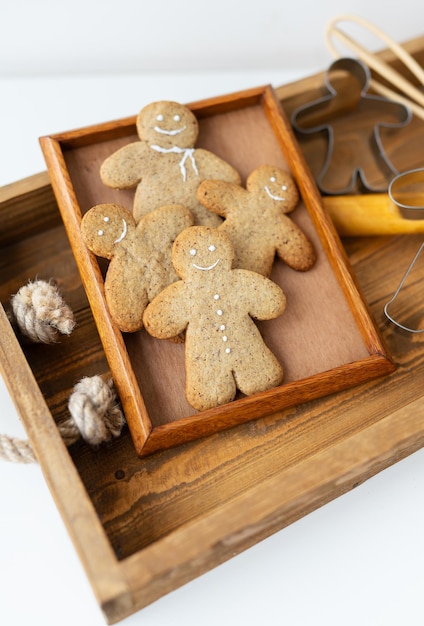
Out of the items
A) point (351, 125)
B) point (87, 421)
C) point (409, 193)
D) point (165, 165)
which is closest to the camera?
point (87, 421)

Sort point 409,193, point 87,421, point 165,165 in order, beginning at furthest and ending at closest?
point 409,193 → point 165,165 → point 87,421

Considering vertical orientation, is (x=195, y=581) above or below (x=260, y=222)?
below

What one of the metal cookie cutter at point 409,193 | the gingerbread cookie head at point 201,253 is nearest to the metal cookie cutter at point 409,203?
the metal cookie cutter at point 409,193

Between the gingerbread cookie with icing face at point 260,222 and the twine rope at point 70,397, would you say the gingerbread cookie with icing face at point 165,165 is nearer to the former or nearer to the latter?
the gingerbread cookie with icing face at point 260,222

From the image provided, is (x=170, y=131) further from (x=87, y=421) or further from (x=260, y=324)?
(x=87, y=421)

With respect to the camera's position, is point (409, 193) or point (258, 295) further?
point (409, 193)

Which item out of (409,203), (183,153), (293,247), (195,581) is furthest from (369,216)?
(195,581)
